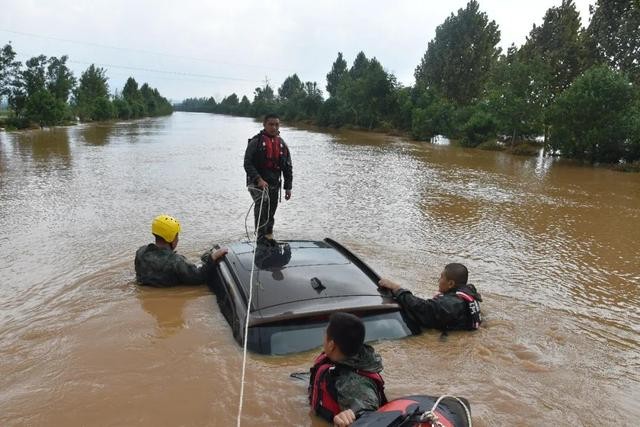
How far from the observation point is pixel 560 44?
109ft

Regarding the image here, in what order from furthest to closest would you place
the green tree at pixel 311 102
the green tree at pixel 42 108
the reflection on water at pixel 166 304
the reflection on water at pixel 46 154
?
the green tree at pixel 311 102
the green tree at pixel 42 108
the reflection on water at pixel 46 154
the reflection on water at pixel 166 304

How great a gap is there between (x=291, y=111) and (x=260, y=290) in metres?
67.4

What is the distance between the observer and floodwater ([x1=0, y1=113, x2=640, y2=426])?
305 centimetres

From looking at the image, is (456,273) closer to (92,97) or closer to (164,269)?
(164,269)

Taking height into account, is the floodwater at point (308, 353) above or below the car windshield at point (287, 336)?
below

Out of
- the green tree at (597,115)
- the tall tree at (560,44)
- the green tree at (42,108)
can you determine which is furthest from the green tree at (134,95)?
the green tree at (597,115)

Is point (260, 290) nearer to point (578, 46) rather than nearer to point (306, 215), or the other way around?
point (306, 215)

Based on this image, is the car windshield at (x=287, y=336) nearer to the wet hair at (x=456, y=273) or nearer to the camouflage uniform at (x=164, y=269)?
the wet hair at (x=456, y=273)

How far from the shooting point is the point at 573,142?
63.4ft

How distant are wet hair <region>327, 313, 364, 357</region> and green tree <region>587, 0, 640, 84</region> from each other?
33.5m

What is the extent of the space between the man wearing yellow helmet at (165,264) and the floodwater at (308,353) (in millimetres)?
123

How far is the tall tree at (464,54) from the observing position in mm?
41844

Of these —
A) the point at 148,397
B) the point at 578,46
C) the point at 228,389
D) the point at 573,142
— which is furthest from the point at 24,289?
the point at 578,46

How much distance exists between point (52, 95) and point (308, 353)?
41.1m
